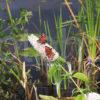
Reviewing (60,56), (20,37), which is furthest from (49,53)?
(20,37)

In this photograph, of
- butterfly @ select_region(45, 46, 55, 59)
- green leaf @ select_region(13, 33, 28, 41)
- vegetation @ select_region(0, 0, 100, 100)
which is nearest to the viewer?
butterfly @ select_region(45, 46, 55, 59)

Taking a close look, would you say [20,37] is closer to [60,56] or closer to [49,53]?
[60,56]

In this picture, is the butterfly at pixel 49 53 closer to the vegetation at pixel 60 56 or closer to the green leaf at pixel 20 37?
the vegetation at pixel 60 56

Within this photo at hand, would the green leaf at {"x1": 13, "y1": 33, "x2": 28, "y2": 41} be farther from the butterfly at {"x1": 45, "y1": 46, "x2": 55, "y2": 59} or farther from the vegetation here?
the butterfly at {"x1": 45, "y1": 46, "x2": 55, "y2": 59}

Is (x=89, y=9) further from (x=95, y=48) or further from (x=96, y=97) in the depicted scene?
(x=96, y=97)

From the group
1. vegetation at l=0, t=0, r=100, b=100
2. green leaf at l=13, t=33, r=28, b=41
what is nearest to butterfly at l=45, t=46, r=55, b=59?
vegetation at l=0, t=0, r=100, b=100

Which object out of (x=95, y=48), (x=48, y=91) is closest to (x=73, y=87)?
(x=48, y=91)

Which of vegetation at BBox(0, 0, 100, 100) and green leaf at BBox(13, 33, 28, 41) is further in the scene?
green leaf at BBox(13, 33, 28, 41)

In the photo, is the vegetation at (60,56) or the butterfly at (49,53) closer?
the butterfly at (49,53)

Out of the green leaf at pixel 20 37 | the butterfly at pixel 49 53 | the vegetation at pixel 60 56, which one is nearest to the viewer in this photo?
the butterfly at pixel 49 53

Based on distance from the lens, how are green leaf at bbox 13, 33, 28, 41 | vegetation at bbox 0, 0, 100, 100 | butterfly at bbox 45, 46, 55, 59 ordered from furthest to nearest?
green leaf at bbox 13, 33, 28, 41, vegetation at bbox 0, 0, 100, 100, butterfly at bbox 45, 46, 55, 59

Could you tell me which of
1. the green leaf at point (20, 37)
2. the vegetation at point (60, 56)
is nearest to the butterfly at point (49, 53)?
the vegetation at point (60, 56)

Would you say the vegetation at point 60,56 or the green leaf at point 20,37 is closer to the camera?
the vegetation at point 60,56

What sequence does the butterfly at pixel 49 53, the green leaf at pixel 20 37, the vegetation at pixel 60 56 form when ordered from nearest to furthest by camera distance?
the butterfly at pixel 49 53 < the vegetation at pixel 60 56 < the green leaf at pixel 20 37
